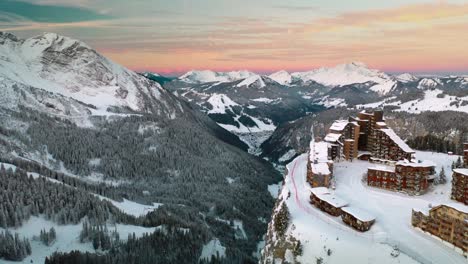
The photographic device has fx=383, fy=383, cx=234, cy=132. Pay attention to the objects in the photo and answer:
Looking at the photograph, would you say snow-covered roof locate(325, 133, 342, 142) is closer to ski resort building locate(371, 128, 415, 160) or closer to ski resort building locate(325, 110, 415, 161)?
ski resort building locate(325, 110, 415, 161)

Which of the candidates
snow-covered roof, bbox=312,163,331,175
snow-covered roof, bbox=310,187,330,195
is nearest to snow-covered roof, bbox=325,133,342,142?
snow-covered roof, bbox=312,163,331,175

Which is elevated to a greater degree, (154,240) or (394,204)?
(394,204)

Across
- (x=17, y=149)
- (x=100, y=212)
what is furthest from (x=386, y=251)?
(x=17, y=149)

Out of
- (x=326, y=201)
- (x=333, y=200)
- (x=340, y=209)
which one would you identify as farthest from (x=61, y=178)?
(x=340, y=209)

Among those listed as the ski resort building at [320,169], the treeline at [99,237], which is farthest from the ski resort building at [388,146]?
the treeline at [99,237]

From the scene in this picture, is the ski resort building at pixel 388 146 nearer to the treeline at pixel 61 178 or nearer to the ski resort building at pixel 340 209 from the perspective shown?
the ski resort building at pixel 340 209

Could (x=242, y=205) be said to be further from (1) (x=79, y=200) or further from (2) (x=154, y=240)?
(1) (x=79, y=200)

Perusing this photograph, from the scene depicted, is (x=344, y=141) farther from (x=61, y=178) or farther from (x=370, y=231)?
(x=61, y=178)
